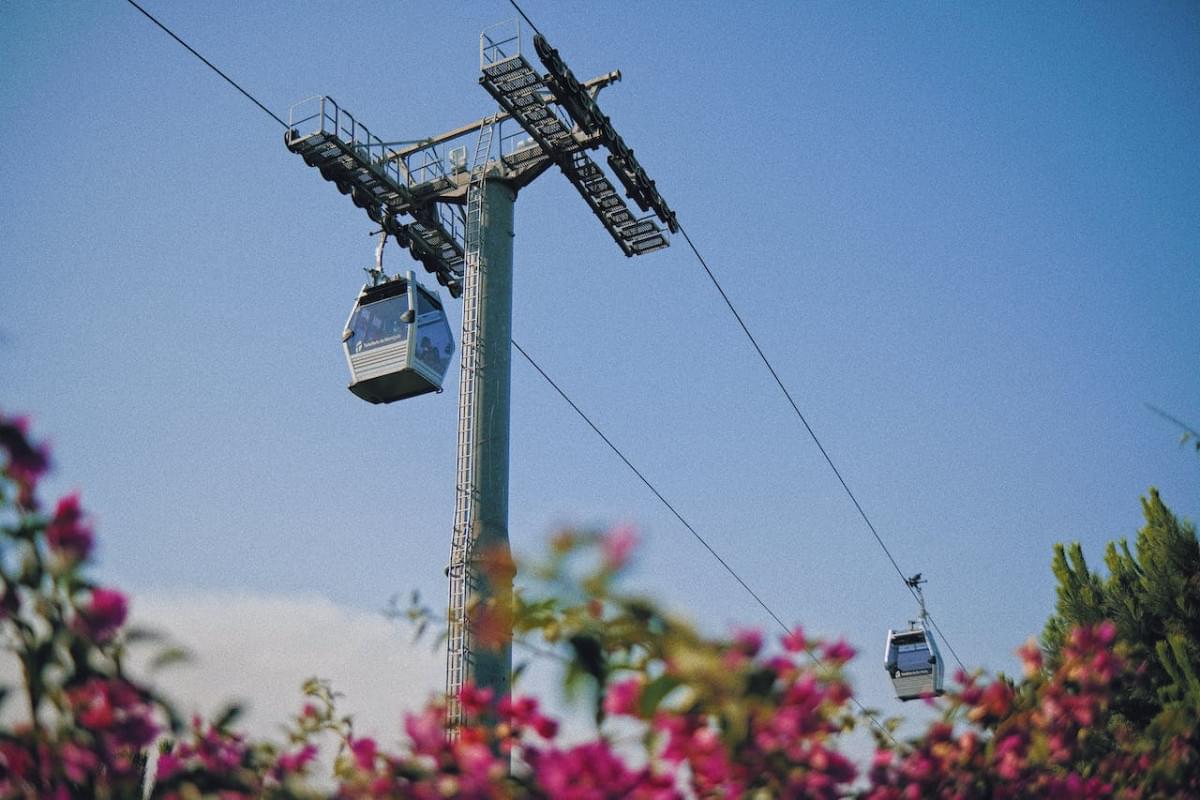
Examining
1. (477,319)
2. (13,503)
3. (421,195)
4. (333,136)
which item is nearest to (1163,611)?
(477,319)

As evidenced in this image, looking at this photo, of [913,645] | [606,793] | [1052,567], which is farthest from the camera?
[913,645]

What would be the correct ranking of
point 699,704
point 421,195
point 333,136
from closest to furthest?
1. point 699,704
2. point 333,136
3. point 421,195

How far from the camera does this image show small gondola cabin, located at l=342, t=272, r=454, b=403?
37.2 ft

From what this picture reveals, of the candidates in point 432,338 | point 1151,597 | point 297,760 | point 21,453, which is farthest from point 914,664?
point 21,453

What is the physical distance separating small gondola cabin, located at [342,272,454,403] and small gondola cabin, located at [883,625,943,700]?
11.0 m

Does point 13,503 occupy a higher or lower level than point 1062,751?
higher

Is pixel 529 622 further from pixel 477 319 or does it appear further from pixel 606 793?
pixel 477 319

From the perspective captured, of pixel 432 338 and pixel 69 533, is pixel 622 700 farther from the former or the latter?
pixel 432 338

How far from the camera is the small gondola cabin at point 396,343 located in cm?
1134

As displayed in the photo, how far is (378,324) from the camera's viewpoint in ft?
38.4

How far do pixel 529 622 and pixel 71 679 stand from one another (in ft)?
2.78

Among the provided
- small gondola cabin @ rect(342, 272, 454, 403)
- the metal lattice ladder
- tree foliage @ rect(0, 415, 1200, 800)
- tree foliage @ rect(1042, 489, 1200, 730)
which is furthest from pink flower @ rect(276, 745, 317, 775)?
tree foliage @ rect(1042, 489, 1200, 730)

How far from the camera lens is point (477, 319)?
35.9 ft

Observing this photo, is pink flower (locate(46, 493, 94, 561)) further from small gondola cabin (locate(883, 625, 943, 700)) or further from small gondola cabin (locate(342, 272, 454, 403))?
small gondola cabin (locate(883, 625, 943, 700))
